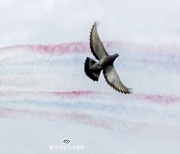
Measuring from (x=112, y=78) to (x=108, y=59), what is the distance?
153 inches

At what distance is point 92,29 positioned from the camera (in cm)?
13925

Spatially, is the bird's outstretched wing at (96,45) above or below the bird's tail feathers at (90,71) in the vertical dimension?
above

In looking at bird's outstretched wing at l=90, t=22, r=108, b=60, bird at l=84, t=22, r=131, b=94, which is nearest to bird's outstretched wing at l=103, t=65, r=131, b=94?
bird at l=84, t=22, r=131, b=94

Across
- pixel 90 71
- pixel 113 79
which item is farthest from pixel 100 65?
pixel 113 79

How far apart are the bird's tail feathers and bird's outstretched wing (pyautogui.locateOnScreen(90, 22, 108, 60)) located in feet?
5.66

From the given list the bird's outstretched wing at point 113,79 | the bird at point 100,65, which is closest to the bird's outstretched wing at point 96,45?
the bird at point 100,65

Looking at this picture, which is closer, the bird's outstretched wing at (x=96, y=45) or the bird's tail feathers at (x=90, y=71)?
the bird's tail feathers at (x=90, y=71)

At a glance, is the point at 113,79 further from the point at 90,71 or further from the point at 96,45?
the point at 96,45

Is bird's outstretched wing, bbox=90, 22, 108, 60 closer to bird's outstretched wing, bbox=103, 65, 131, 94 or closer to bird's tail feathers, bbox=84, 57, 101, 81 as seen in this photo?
bird's tail feathers, bbox=84, 57, 101, 81

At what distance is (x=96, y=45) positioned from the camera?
140 m

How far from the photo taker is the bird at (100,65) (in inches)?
5438

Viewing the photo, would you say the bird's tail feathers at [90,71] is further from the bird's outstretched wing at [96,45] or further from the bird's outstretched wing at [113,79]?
the bird's outstretched wing at [96,45]

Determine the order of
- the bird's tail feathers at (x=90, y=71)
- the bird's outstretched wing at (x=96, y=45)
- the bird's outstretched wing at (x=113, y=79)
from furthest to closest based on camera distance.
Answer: the bird's outstretched wing at (x=113, y=79) < the bird's outstretched wing at (x=96, y=45) < the bird's tail feathers at (x=90, y=71)

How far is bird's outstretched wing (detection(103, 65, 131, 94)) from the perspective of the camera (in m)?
139
